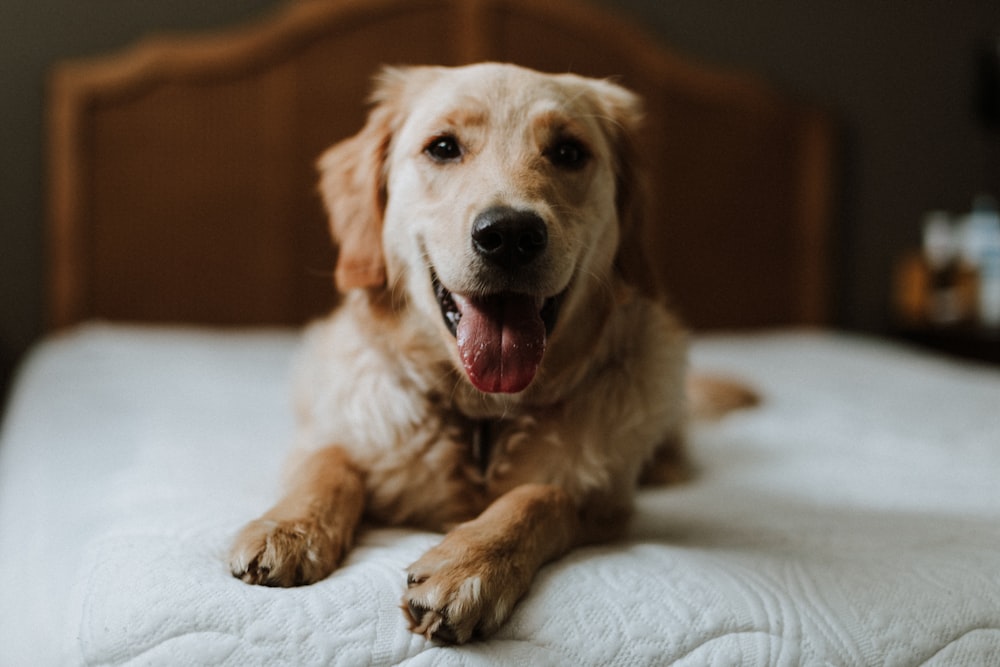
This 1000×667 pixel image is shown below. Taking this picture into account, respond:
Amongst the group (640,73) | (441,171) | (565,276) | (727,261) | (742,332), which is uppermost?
(640,73)

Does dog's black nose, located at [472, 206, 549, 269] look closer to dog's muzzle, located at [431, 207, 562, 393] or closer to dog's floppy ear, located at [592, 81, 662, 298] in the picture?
dog's muzzle, located at [431, 207, 562, 393]

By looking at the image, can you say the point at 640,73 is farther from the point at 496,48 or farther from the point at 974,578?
the point at 974,578

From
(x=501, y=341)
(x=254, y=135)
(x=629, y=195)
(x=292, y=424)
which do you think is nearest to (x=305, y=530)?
(x=501, y=341)

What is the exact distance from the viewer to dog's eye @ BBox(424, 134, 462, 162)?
1298mm

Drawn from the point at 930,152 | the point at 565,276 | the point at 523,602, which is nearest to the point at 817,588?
the point at 523,602

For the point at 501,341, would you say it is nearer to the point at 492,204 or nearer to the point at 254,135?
the point at 492,204

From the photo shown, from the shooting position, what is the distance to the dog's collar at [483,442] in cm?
128

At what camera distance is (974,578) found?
1054 mm

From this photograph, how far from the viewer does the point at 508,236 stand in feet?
3.56

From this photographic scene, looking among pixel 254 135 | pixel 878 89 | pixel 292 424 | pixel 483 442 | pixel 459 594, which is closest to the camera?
pixel 459 594

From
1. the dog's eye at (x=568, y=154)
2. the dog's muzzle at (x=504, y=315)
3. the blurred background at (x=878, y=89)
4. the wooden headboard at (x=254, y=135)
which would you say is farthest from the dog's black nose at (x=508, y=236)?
the blurred background at (x=878, y=89)

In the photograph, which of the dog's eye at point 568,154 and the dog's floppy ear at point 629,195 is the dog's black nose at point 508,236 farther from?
the dog's floppy ear at point 629,195

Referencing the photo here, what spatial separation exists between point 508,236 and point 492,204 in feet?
0.16

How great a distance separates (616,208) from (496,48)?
2158mm
